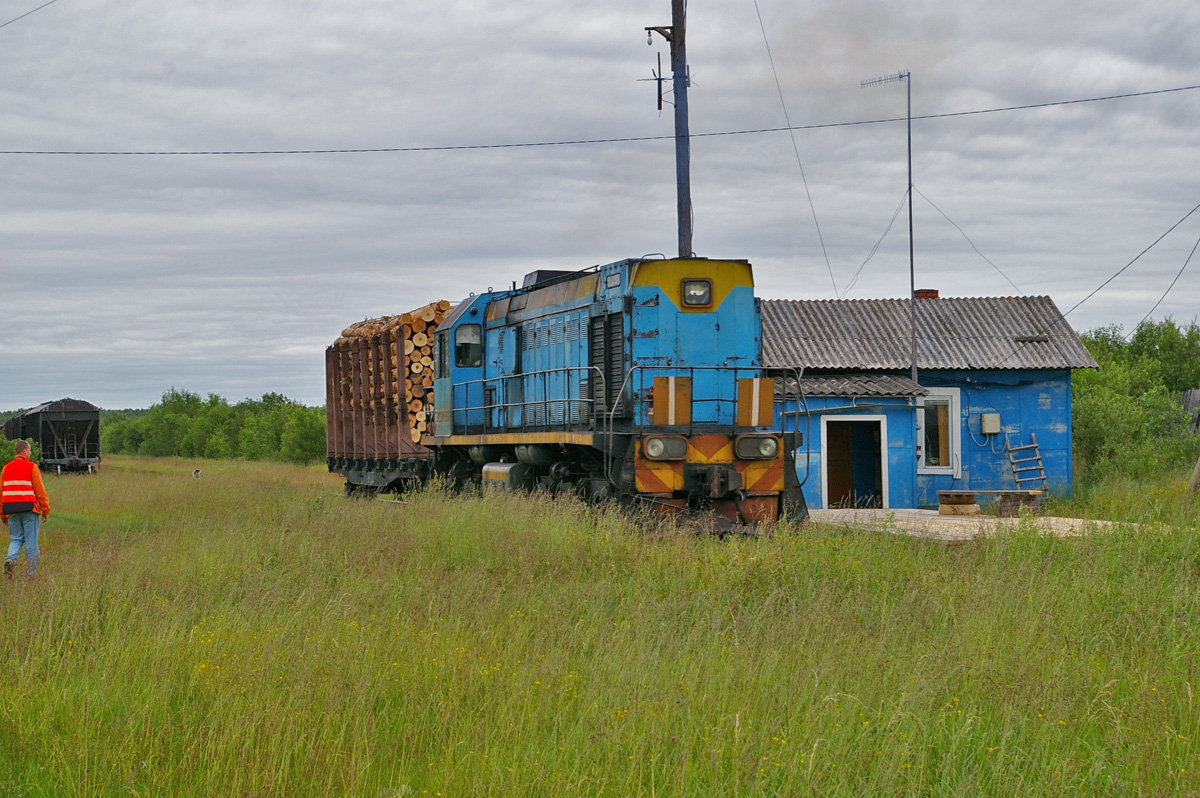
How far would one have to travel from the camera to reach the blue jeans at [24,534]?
11156mm

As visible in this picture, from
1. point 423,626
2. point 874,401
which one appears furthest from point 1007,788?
point 874,401

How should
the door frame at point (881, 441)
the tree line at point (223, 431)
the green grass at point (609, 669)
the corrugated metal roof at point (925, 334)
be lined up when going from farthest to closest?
the tree line at point (223, 431), the corrugated metal roof at point (925, 334), the door frame at point (881, 441), the green grass at point (609, 669)

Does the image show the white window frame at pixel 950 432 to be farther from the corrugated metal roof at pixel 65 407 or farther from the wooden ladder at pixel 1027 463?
the corrugated metal roof at pixel 65 407

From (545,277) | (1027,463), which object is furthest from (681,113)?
(1027,463)

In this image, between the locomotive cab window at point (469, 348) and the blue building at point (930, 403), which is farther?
the blue building at point (930, 403)

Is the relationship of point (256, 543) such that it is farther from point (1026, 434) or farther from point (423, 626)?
point (1026, 434)

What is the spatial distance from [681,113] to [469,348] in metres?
5.25

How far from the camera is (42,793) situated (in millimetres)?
4473

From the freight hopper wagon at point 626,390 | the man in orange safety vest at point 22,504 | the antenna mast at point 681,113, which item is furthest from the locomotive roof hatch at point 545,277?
the man in orange safety vest at point 22,504

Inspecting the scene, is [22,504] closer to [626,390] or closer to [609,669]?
[626,390]

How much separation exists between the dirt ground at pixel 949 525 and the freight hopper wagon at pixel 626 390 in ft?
3.74

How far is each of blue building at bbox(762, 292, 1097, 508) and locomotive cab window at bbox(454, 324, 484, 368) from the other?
6.10m

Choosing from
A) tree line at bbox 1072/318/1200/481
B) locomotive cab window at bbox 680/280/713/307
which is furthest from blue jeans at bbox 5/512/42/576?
tree line at bbox 1072/318/1200/481

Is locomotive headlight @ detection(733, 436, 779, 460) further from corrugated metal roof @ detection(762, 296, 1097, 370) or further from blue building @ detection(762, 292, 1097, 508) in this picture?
corrugated metal roof @ detection(762, 296, 1097, 370)
